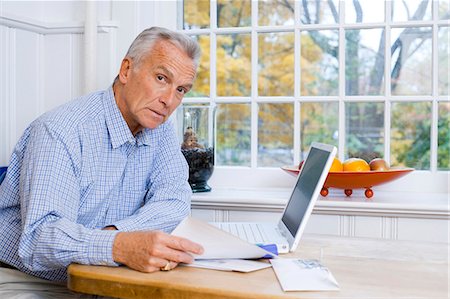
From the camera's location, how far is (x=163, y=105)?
1834 mm

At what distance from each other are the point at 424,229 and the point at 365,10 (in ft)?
3.28

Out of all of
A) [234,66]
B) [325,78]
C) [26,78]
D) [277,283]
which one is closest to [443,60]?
[325,78]

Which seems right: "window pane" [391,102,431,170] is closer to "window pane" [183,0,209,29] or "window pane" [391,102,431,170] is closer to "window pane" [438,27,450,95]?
"window pane" [438,27,450,95]

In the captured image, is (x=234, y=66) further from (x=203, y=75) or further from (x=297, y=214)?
(x=297, y=214)

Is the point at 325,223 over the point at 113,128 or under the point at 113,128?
under

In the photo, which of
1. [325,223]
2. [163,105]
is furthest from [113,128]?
[325,223]

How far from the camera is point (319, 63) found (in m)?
2.73

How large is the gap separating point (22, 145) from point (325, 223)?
1.15m

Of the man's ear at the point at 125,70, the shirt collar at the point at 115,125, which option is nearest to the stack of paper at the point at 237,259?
the shirt collar at the point at 115,125

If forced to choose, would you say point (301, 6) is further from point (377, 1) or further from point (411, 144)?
point (411, 144)

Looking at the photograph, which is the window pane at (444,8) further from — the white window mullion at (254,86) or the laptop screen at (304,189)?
the laptop screen at (304,189)

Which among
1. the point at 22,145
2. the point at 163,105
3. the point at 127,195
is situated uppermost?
the point at 163,105

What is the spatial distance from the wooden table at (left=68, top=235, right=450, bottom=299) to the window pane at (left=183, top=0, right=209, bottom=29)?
1.52m

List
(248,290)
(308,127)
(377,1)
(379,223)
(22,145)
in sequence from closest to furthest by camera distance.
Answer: (248,290) < (22,145) < (379,223) < (377,1) < (308,127)
